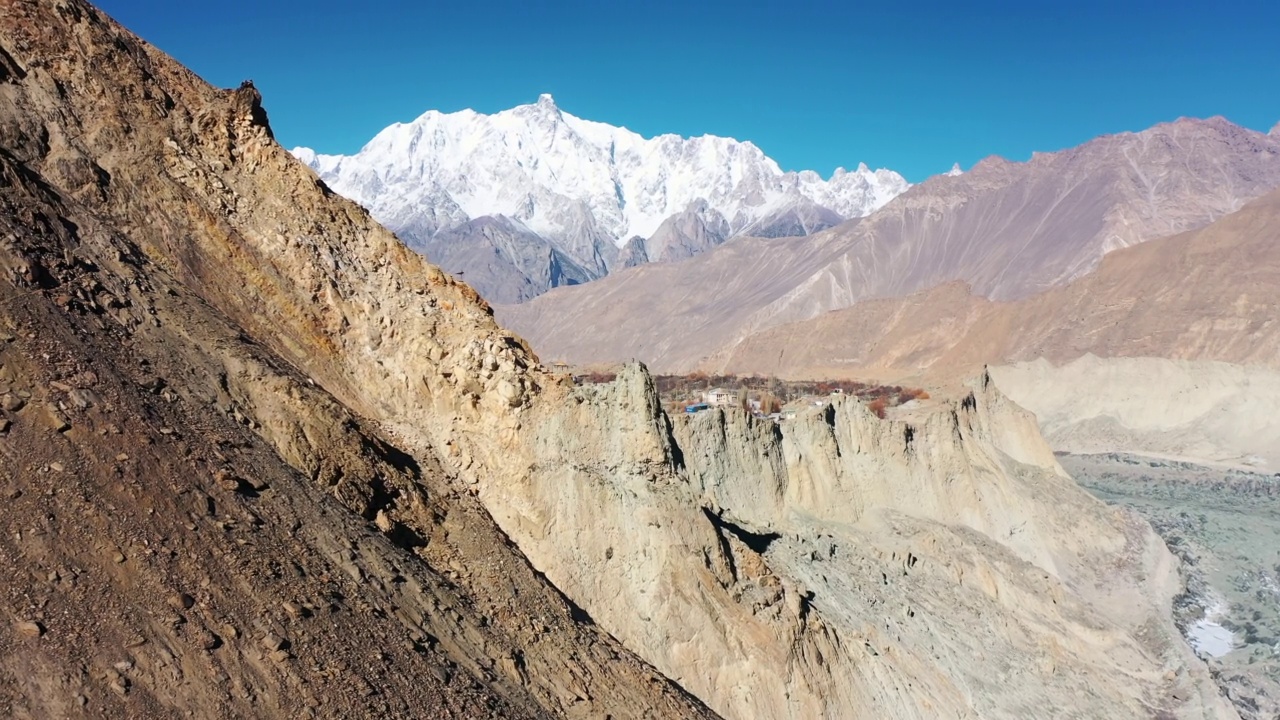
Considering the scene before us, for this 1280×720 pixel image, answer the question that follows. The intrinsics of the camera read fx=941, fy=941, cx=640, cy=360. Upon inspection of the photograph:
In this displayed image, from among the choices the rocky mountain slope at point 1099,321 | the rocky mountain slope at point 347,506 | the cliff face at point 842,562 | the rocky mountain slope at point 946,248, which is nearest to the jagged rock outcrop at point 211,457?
the rocky mountain slope at point 347,506

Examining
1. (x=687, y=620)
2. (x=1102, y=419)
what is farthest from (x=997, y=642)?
(x=1102, y=419)

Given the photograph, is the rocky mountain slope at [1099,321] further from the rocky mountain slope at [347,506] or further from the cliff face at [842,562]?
the rocky mountain slope at [347,506]

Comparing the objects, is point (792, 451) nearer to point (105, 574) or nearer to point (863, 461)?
point (863, 461)

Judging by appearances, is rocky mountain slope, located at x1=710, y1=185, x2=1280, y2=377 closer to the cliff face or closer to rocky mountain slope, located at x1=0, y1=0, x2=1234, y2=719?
the cliff face

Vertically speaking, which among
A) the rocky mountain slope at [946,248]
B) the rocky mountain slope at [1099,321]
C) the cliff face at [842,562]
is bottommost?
the cliff face at [842,562]

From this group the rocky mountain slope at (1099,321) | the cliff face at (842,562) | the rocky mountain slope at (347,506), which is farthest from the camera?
the rocky mountain slope at (1099,321)

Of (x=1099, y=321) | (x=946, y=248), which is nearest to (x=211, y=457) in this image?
(x=1099, y=321)
